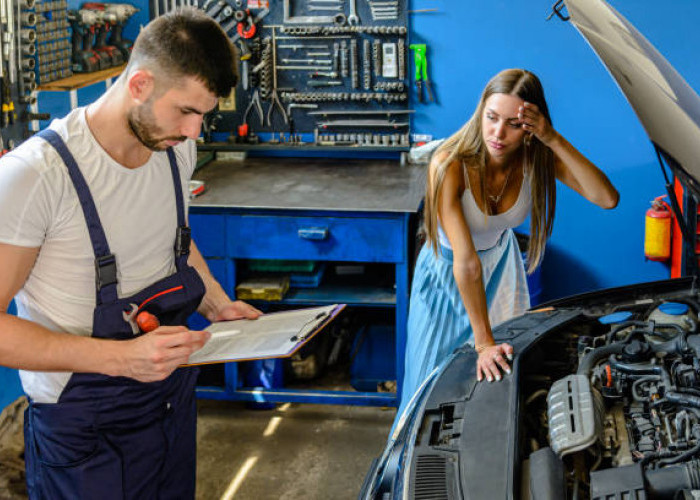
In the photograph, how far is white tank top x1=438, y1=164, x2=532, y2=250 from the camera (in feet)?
9.27

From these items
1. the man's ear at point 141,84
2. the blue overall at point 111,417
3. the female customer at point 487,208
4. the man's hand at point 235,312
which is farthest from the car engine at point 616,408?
the man's ear at point 141,84

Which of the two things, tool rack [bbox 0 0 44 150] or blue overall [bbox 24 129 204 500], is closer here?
blue overall [bbox 24 129 204 500]

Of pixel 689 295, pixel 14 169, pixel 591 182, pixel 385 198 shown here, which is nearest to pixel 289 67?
pixel 385 198

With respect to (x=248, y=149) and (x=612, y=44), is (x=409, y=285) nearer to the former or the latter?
(x=248, y=149)

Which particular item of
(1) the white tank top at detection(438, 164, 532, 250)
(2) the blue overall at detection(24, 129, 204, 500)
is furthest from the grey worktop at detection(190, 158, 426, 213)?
(2) the blue overall at detection(24, 129, 204, 500)

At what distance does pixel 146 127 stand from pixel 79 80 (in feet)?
7.08

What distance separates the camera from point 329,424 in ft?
13.2

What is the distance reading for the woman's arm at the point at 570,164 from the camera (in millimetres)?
2670

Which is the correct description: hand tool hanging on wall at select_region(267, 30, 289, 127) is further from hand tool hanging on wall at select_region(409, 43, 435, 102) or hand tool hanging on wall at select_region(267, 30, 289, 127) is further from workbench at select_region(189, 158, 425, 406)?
hand tool hanging on wall at select_region(409, 43, 435, 102)

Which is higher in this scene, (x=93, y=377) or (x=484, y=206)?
(x=484, y=206)

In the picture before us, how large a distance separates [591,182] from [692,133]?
1058mm

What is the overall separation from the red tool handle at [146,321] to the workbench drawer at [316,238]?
5.84 feet

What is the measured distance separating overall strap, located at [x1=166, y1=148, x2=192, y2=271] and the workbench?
63.2 inches

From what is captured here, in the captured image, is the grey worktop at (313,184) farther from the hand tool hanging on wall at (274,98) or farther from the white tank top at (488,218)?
the white tank top at (488,218)
